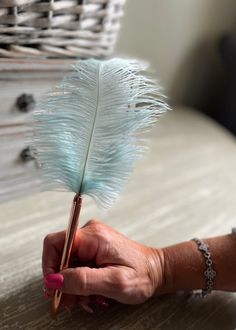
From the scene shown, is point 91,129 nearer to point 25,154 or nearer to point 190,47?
point 25,154

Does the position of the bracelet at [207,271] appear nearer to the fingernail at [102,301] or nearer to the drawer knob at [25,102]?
the fingernail at [102,301]

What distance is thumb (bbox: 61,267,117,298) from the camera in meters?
0.56

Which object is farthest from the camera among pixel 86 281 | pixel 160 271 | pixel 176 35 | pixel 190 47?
pixel 190 47

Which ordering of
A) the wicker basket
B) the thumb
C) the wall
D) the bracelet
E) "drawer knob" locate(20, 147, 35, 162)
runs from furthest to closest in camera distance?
the wall < "drawer knob" locate(20, 147, 35, 162) < the wicker basket < the bracelet < the thumb

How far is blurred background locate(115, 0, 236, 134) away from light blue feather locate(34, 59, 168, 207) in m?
0.97

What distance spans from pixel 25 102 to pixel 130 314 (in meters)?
0.45

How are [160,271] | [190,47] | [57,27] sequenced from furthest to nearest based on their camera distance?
[190,47]
[57,27]
[160,271]

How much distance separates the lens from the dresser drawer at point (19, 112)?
83cm

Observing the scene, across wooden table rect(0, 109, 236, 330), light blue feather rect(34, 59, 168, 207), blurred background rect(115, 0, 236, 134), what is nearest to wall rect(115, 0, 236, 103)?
blurred background rect(115, 0, 236, 134)

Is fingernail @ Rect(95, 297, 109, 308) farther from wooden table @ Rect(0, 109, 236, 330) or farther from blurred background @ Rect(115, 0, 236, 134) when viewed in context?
blurred background @ Rect(115, 0, 236, 134)

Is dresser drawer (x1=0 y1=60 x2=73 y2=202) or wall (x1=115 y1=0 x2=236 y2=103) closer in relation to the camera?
dresser drawer (x1=0 y1=60 x2=73 y2=202)

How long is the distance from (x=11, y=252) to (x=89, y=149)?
285mm

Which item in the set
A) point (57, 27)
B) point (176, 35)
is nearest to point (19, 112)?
point (57, 27)

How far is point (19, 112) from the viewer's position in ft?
2.91
